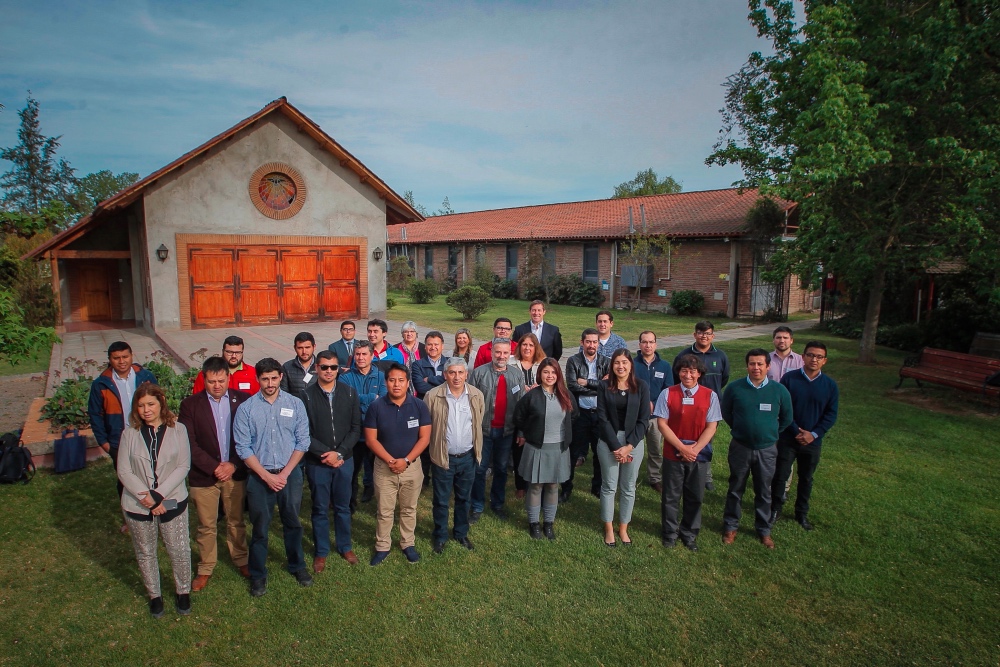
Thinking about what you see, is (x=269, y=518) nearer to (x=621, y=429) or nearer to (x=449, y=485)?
(x=449, y=485)

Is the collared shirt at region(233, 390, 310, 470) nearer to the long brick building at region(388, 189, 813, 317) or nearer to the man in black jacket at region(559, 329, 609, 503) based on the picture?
the man in black jacket at region(559, 329, 609, 503)

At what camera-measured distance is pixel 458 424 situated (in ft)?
16.7

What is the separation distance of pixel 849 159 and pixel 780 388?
8.13m

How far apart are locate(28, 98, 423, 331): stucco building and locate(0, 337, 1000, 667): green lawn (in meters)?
11.5

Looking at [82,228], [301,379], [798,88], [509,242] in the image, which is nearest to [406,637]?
[301,379]

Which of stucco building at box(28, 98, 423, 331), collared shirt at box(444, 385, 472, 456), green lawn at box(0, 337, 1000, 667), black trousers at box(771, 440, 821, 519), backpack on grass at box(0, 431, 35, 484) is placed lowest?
green lawn at box(0, 337, 1000, 667)

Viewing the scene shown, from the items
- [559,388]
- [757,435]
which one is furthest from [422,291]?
[757,435]

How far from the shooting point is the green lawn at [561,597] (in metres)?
3.90

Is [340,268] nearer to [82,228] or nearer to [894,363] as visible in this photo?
[82,228]

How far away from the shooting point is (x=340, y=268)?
1888 centimetres

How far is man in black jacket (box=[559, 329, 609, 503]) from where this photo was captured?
19.9 feet

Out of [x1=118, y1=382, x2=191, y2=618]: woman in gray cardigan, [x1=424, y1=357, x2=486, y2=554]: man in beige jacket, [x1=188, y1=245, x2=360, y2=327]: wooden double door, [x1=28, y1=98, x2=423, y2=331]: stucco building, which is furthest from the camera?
[x1=188, y1=245, x2=360, y2=327]: wooden double door

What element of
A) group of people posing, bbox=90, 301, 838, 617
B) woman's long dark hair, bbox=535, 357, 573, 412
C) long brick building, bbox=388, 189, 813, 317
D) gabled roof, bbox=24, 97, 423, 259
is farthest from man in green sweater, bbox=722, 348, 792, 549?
gabled roof, bbox=24, 97, 423, 259

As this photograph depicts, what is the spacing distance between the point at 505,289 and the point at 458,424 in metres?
27.6
